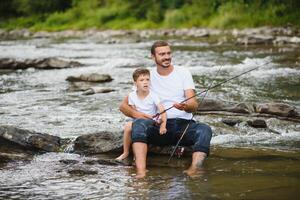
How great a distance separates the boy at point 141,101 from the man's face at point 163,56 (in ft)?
0.74

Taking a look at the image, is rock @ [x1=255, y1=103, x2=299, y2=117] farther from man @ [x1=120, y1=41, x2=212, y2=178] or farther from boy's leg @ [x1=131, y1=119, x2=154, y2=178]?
boy's leg @ [x1=131, y1=119, x2=154, y2=178]

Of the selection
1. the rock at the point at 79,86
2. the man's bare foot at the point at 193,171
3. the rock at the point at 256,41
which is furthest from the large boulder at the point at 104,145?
the rock at the point at 256,41

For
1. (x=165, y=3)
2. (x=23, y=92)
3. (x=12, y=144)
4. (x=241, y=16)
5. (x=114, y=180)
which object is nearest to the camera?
(x=114, y=180)

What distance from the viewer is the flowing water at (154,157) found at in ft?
17.2

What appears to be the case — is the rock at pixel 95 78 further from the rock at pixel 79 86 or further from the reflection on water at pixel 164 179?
the reflection on water at pixel 164 179

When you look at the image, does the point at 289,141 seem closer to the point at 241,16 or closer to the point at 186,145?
the point at 186,145

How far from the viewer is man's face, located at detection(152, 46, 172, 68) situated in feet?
21.5

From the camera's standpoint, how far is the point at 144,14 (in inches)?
1924

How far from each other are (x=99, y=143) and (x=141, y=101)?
910mm

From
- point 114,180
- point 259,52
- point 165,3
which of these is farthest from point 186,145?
point 165,3

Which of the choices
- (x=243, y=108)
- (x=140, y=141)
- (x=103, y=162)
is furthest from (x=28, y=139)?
(x=243, y=108)

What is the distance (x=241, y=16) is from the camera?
3769 centimetres

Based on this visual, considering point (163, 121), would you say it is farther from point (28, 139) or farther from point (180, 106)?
point (28, 139)

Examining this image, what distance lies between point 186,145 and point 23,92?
306 inches
